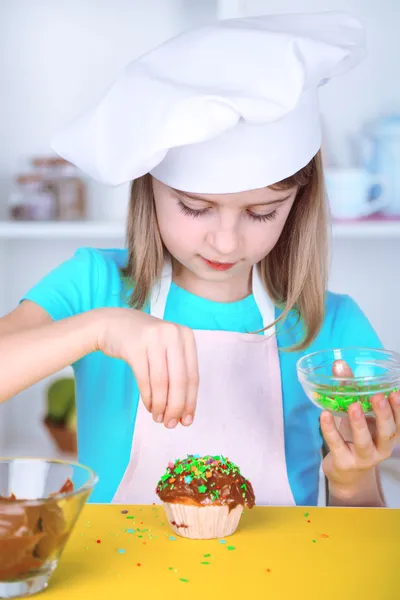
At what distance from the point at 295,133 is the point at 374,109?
2.98 ft

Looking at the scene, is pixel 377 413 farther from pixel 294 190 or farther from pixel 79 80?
pixel 79 80

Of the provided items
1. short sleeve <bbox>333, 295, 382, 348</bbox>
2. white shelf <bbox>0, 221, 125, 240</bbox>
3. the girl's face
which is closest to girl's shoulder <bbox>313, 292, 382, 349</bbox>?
short sleeve <bbox>333, 295, 382, 348</bbox>

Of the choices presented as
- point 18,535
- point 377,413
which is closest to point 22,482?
point 18,535

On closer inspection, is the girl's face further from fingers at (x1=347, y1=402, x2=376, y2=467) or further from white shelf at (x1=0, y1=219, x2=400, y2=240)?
white shelf at (x1=0, y1=219, x2=400, y2=240)

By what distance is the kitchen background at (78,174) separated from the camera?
180 centimetres

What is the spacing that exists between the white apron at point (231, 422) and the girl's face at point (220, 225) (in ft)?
0.54

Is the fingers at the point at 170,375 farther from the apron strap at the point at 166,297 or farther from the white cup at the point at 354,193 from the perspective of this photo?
the white cup at the point at 354,193

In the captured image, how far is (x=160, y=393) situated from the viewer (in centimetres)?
83

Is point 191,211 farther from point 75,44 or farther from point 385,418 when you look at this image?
point 75,44

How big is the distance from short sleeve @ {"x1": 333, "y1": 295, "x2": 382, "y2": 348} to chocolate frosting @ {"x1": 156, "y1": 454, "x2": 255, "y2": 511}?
0.47m

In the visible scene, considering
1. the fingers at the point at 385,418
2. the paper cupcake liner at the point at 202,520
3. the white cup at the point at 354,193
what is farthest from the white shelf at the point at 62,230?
the paper cupcake liner at the point at 202,520

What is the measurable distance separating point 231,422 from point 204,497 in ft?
1.30

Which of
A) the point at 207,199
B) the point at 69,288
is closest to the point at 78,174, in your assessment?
the point at 69,288

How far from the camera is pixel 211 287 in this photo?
133 cm
